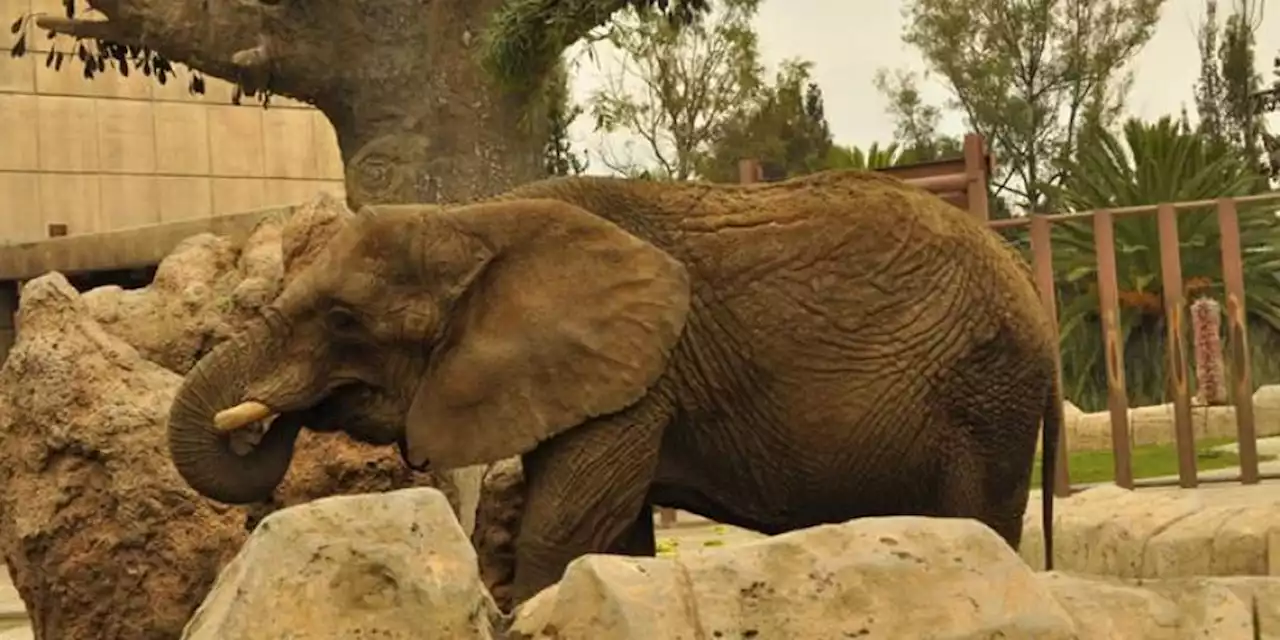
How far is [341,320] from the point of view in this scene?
18.6ft

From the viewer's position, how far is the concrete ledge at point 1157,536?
25.4 feet

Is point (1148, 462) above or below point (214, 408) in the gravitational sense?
below

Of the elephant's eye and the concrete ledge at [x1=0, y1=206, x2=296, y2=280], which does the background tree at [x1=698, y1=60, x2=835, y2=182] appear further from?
the elephant's eye

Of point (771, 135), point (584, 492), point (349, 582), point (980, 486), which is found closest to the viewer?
point (349, 582)

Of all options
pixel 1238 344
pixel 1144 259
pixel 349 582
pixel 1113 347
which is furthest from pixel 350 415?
pixel 1144 259

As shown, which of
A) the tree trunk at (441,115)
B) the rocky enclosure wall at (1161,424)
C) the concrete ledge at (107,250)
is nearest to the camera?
the tree trunk at (441,115)

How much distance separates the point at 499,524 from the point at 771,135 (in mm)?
33394

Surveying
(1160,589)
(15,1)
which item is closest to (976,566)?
(1160,589)

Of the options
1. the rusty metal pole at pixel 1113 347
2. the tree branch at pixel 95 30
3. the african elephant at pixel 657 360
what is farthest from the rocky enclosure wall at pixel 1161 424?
the african elephant at pixel 657 360

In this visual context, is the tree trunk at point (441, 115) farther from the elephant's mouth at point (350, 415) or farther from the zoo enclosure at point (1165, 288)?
the elephant's mouth at point (350, 415)

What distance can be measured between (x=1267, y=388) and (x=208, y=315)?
45.6ft

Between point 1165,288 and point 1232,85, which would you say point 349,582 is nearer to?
point 1165,288

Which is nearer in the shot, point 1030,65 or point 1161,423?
point 1161,423

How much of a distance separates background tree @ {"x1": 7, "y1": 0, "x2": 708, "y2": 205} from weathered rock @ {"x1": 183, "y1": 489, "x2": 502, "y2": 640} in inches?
221
